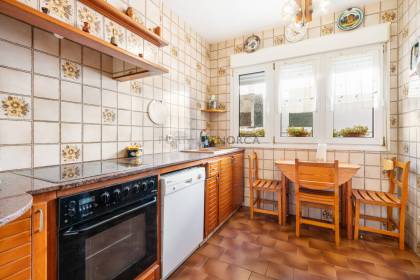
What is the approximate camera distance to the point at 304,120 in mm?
2621

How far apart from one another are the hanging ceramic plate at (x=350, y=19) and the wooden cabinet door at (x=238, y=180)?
204cm

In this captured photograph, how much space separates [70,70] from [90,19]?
411 mm

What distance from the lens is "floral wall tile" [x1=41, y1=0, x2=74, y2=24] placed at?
954 mm

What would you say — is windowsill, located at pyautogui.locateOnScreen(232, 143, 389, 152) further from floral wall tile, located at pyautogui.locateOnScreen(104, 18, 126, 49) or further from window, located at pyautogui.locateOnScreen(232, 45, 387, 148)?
floral wall tile, located at pyautogui.locateOnScreen(104, 18, 126, 49)

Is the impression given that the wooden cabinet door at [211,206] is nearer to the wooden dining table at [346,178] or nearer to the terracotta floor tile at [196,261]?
the terracotta floor tile at [196,261]

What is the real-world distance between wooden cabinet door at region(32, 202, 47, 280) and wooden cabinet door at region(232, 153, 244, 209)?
2.02 metres

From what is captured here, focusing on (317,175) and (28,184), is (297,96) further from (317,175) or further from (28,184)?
(28,184)

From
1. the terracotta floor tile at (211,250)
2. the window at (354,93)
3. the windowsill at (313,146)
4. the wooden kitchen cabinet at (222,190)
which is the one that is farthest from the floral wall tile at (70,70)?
the window at (354,93)

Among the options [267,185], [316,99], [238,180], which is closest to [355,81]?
[316,99]

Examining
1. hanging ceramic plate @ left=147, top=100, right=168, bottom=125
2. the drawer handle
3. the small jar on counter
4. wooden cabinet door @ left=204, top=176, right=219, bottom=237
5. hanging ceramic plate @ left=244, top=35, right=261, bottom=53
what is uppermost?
hanging ceramic plate @ left=244, top=35, right=261, bottom=53

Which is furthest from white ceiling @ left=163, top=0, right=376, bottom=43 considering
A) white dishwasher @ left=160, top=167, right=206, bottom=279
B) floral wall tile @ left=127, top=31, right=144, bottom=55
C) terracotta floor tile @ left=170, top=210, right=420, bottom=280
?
terracotta floor tile @ left=170, top=210, right=420, bottom=280

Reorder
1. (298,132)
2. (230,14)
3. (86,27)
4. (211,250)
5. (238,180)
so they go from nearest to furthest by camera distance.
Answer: (86,27) < (211,250) < (230,14) < (298,132) < (238,180)

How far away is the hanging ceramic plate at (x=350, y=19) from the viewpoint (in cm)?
228

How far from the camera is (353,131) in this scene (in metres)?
2.35
